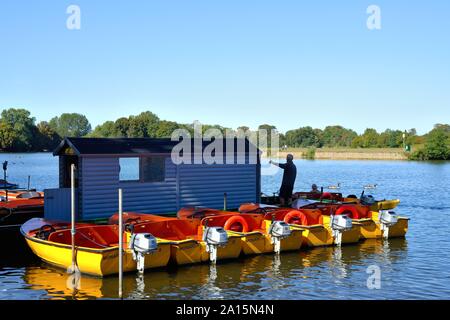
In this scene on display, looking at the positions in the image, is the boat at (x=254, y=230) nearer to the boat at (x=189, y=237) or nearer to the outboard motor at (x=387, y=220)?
the boat at (x=189, y=237)

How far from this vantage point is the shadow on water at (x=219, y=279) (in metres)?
15.1

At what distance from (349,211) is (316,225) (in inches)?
94.9

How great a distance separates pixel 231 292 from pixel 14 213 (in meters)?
9.40

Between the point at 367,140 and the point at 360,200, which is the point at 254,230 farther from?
the point at 367,140

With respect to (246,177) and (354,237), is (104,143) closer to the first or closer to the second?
(246,177)

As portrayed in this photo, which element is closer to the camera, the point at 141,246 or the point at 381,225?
the point at 141,246

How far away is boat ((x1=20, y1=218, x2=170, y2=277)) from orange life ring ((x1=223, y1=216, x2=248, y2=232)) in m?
2.96

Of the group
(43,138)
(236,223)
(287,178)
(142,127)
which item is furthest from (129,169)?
(43,138)

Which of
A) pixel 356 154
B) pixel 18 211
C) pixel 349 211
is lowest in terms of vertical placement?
pixel 349 211

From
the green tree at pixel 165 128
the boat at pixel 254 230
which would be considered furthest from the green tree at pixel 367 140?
the boat at pixel 254 230

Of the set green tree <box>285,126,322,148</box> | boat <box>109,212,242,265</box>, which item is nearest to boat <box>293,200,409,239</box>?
boat <box>109,212,242,265</box>

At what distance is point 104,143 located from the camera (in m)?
21.5

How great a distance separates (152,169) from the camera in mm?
22203
